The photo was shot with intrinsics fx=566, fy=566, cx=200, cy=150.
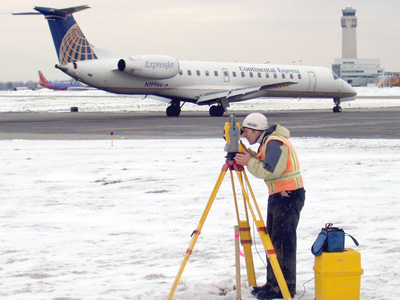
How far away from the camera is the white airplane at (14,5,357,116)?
3036cm

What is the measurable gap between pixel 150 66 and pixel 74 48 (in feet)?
13.8

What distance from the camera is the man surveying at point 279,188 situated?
492 centimetres

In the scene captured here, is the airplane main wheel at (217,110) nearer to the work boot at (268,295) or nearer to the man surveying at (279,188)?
the man surveying at (279,188)

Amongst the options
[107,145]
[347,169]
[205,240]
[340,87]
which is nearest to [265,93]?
[340,87]

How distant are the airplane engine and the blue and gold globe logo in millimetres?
2067

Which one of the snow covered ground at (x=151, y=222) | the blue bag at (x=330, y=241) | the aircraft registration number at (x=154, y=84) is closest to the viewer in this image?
the blue bag at (x=330, y=241)

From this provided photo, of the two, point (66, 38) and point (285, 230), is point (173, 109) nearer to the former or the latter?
point (66, 38)

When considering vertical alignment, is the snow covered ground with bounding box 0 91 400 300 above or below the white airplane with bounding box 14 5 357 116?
below

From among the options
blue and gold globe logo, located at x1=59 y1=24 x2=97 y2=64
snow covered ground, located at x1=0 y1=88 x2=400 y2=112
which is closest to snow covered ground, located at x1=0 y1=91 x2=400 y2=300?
blue and gold globe logo, located at x1=59 y1=24 x2=97 y2=64

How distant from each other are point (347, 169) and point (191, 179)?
139 inches

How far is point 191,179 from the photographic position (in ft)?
37.1

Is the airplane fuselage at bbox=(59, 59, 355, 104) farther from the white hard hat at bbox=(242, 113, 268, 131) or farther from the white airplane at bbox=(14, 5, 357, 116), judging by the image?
the white hard hat at bbox=(242, 113, 268, 131)

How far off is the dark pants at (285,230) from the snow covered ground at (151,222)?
26 centimetres

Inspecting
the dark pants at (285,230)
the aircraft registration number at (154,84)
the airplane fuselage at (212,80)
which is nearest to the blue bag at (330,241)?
the dark pants at (285,230)
